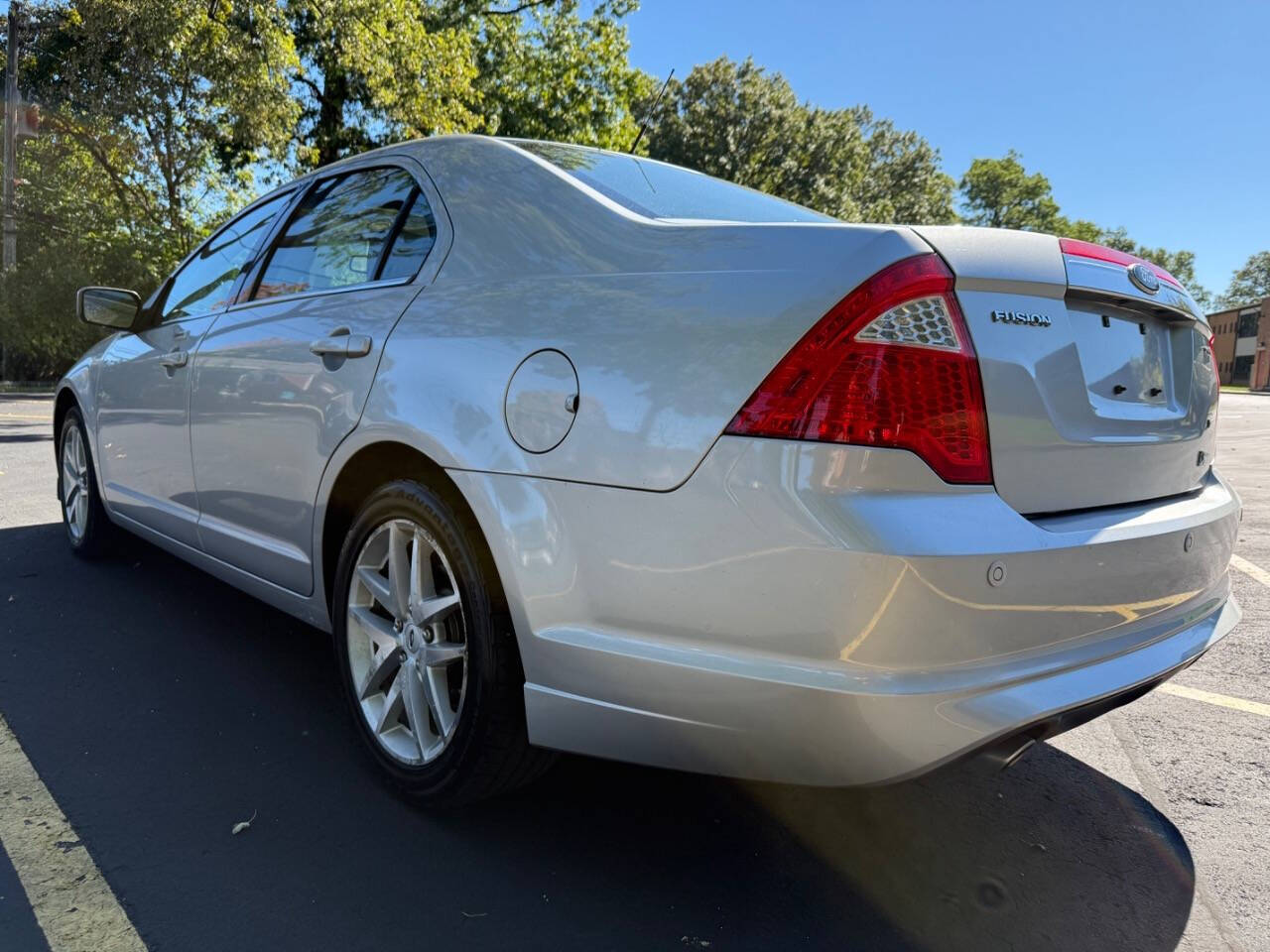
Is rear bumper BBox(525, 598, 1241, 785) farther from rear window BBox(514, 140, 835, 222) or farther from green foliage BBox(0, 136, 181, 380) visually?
green foliage BBox(0, 136, 181, 380)

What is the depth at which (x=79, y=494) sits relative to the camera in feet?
15.4

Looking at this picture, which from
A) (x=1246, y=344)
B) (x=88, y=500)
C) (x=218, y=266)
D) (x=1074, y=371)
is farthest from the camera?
(x=1246, y=344)

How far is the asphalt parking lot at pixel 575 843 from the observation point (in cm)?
189

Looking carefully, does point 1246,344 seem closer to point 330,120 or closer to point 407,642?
point 330,120

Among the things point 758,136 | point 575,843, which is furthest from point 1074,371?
point 758,136

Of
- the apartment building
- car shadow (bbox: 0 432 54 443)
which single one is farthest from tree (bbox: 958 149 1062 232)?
car shadow (bbox: 0 432 54 443)

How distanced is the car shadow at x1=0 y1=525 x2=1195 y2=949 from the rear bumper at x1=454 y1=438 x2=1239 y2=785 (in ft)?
1.31

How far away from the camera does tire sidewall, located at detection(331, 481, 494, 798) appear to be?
6.71ft

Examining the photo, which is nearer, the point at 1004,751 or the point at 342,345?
the point at 1004,751

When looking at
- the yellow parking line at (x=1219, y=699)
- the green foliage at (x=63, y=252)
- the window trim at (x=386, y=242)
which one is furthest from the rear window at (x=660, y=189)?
the green foliage at (x=63, y=252)

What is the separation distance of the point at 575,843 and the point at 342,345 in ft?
4.63

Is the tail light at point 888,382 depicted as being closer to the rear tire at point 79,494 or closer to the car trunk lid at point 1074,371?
the car trunk lid at point 1074,371

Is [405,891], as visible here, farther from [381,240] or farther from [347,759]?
[381,240]

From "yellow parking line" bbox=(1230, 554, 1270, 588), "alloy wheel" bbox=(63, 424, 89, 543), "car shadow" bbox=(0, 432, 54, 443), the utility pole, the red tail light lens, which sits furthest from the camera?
the utility pole
